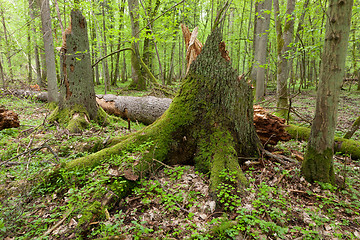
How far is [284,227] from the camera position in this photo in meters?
2.19

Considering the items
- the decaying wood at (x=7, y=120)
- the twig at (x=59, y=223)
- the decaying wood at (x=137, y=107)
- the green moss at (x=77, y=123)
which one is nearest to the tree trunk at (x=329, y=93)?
the twig at (x=59, y=223)

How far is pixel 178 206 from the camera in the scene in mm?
2539

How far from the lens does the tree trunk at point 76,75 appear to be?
5.61 m

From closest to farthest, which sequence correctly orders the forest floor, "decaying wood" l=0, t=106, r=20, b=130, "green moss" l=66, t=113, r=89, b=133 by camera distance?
the forest floor, "green moss" l=66, t=113, r=89, b=133, "decaying wood" l=0, t=106, r=20, b=130

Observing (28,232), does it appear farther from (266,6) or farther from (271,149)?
(266,6)

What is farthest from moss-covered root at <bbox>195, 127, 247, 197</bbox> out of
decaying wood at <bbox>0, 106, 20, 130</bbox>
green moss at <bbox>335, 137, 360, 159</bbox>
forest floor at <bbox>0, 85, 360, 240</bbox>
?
decaying wood at <bbox>0, 106, 20, 130</bbox>

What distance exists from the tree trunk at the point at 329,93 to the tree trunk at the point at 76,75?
18.6ft

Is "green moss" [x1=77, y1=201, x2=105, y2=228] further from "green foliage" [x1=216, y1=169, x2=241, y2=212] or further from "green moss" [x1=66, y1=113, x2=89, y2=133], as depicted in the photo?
"green moss" [x1=66, y1=113, x2=89, y2=133]

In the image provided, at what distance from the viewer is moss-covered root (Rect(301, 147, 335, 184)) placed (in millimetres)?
2779

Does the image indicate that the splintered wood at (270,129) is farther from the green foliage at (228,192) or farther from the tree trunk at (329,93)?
the green foliage at (228,192)

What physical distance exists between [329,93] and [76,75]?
6.25 m

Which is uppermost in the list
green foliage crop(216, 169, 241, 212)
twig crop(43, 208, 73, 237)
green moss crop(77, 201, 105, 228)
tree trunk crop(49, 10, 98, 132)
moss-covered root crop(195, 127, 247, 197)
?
tree trunk crop(49, 10, 98, 132)

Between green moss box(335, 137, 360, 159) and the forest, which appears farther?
green moss box(335, 137, 360, 159)

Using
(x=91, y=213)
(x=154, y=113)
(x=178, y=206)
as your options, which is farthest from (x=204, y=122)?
(x=154, y=113)
